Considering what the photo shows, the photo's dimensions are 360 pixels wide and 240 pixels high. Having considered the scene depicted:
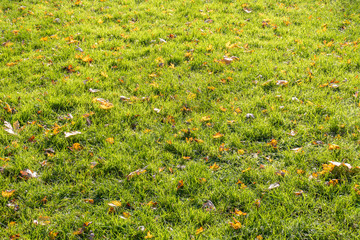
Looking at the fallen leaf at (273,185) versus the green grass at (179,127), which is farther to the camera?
the fallen leaf at (273,185)

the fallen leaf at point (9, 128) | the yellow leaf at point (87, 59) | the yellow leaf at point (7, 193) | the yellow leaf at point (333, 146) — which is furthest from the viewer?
the yellow leaf at point (87, 59)

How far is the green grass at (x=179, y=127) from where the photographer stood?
239 centimetres

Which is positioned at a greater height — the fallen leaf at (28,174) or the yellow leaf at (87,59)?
the yellow leaf at (87,59)

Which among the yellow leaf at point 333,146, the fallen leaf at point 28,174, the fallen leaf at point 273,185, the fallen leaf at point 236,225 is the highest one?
the yellow leaf at point 333,146

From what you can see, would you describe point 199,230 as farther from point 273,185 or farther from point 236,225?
point 273,185

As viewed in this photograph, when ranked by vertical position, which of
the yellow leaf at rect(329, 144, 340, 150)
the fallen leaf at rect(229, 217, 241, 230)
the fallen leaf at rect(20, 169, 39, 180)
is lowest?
the fallen leaf at rect(20, 169, 39, 180)

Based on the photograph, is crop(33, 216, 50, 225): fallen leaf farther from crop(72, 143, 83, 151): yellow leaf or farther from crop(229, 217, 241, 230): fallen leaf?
crop(229, 217, 241, 230): fallen leaf

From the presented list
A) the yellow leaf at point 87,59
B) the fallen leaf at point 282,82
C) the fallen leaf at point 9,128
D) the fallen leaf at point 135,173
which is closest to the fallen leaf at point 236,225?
the fallen leaf at point 135,173

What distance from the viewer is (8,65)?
4500 mm

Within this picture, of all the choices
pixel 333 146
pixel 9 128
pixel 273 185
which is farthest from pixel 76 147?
pixel 333 146

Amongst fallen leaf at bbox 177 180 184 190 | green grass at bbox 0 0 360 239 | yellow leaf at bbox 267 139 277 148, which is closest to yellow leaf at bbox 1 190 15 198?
green grass at bbox 0 0 360 239

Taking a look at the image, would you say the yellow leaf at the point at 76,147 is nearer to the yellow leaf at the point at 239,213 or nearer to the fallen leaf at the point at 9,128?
the fallen leaf at the point at 9,128

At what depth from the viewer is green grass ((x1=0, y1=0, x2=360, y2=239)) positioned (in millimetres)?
2391

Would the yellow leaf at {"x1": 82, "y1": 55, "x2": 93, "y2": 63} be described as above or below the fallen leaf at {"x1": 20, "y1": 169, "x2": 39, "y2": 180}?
above
